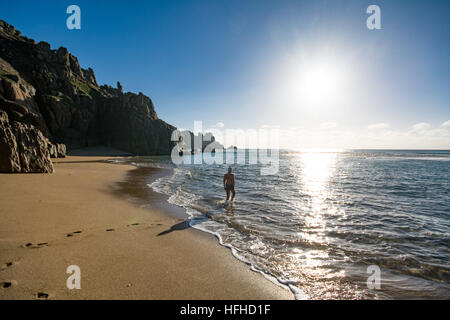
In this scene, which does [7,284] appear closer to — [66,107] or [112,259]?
[112,259]

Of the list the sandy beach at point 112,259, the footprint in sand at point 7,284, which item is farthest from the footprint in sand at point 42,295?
the footprint in sand at point 7,284

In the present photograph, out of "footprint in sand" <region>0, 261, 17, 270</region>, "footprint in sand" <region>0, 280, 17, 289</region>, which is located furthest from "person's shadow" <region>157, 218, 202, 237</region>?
"footprint in sand" <region>0, 280, 17, 289</region>

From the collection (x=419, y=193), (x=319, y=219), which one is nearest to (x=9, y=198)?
(x=319, y=219)

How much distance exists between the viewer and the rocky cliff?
5016 cm

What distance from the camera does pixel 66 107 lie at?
64.1 metres

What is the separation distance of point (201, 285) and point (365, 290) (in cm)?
383

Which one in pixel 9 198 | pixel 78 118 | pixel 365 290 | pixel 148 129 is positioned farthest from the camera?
pixel 148 129

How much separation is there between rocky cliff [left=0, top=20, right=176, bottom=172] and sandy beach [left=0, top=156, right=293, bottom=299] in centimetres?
3160

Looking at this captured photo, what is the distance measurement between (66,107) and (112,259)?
80375 millimetres

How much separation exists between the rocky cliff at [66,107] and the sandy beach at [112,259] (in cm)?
3160

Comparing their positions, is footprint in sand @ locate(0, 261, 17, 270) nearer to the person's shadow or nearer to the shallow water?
the person's shadow

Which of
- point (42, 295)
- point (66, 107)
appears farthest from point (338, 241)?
point (66, 107)

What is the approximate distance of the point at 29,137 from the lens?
15914 millimetres
